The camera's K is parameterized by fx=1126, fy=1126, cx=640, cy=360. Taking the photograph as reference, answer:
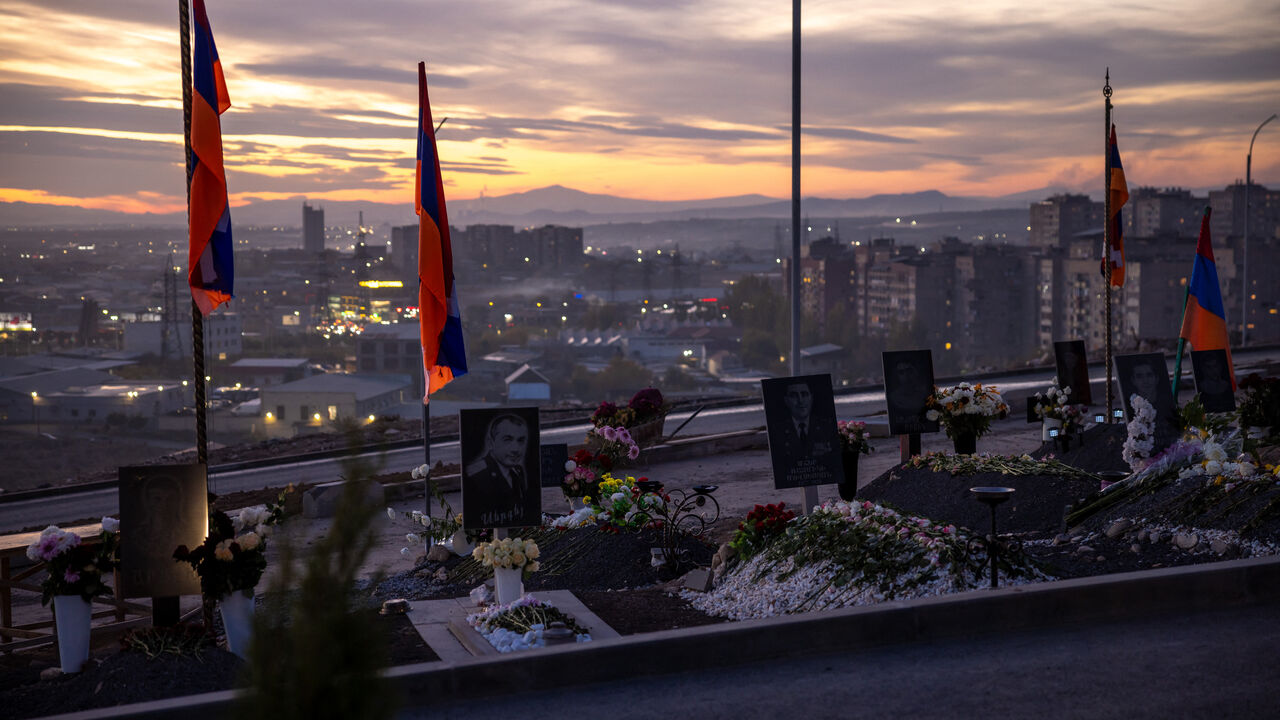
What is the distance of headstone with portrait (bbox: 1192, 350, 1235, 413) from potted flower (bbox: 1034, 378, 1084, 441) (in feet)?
5.92

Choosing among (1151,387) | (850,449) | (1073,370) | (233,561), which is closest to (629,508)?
(850,449)

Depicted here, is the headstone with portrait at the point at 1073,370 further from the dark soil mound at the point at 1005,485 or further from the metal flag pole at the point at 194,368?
the metal flag pole at the point at 194,368

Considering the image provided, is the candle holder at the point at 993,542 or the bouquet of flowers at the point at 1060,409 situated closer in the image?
the candle holder at the point at 993,542

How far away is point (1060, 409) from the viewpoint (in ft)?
49.2

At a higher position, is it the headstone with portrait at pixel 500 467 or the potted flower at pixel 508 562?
the headstone with portrait at pixel 500 467

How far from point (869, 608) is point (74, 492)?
60.5ft

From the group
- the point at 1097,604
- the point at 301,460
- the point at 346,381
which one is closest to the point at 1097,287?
the point at 346,381

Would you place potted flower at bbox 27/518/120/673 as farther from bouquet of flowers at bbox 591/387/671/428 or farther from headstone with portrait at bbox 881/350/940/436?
bouquet of flowers at bbox 591/387/671/428

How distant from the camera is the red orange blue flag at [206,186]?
795 centimetres

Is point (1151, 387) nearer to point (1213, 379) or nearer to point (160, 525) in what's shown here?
point (1213, 379)

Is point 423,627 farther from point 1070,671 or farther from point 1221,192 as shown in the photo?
point 1221,192

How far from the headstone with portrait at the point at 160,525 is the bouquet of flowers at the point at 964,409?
938 cm

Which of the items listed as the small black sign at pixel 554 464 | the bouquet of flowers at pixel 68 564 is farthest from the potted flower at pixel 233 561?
the small black sign at pixel 554 464

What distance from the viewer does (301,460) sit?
2327 cm
